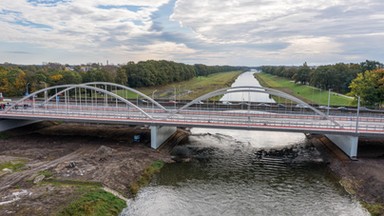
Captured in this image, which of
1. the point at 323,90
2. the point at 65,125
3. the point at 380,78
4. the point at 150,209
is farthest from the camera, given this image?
the point at 323,90

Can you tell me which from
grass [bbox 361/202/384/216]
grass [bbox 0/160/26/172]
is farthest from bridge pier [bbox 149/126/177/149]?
grass [bbox 361/202/384/216]

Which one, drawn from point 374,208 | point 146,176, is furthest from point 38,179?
point 374,208

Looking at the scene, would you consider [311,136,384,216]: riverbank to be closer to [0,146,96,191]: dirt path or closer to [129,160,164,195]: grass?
[129,160,164,195]: grass

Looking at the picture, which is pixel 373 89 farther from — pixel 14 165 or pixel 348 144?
pixel 14 165

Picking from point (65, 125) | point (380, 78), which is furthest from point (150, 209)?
point (380, 78)

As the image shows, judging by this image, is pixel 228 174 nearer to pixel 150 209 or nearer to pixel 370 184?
pixel 150 209

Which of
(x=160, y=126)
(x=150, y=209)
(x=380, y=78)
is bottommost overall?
(x=150, y=209)

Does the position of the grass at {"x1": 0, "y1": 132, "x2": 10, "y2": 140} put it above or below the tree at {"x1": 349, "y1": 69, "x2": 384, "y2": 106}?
below
